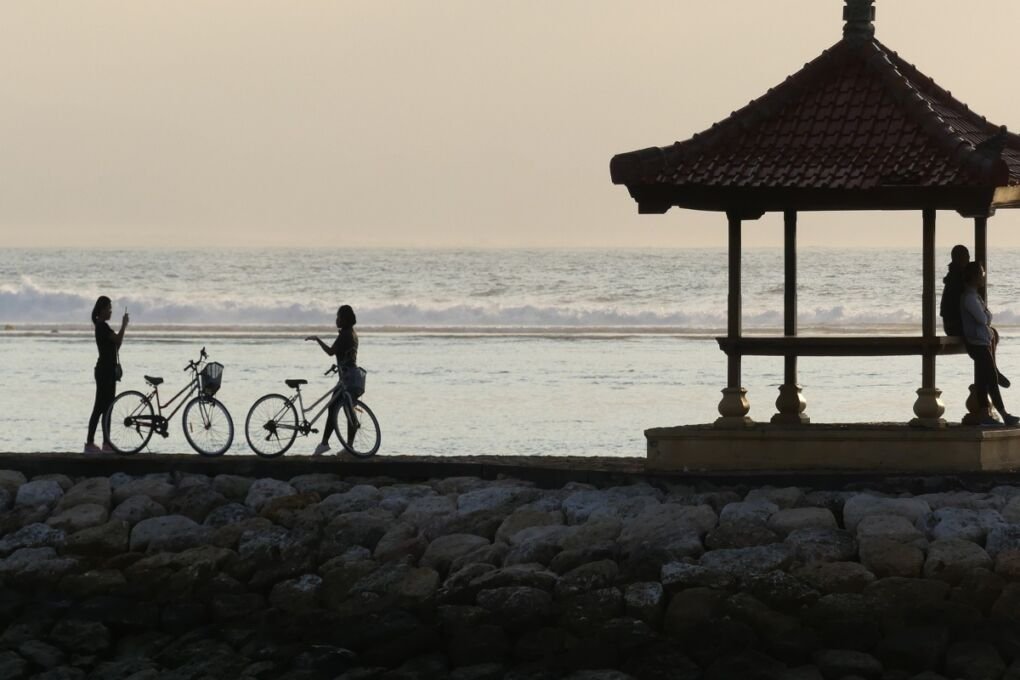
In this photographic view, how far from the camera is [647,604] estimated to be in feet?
42.7

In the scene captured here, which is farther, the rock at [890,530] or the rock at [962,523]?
the rock at [962,523]

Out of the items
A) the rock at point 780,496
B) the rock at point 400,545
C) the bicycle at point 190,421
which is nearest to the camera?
the rock at point 400,545

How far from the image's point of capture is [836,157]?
15375mm

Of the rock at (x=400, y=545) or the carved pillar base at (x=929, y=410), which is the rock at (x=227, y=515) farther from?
the carved pillar base at (x=929, y=410)

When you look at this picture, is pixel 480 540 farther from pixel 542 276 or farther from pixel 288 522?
pixel 542 276

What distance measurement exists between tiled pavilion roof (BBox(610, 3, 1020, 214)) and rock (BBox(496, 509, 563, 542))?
2.84 meters

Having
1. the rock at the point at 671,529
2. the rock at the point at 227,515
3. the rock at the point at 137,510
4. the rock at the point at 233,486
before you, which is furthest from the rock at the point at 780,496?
the rock at the point at 137,510

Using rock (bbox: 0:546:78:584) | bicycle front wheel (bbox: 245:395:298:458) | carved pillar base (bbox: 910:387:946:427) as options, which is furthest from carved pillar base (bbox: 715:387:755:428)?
rock (bbox: 0:546:78:584)

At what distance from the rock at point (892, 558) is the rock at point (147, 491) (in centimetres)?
581

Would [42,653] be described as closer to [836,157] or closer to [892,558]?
[892,558]

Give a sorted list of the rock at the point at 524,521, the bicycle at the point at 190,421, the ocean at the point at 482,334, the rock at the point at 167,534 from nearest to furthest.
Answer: the rock at the point at 524,521, the rock at the point at 167,534, the bicycle at the point at 190,421, the ocean at the point at 482,334

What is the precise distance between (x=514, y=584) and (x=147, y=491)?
3.88 metres

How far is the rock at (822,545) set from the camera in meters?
13.4

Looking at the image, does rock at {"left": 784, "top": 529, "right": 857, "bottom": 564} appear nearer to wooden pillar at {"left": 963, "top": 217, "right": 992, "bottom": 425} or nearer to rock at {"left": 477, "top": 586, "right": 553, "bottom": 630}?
rock at {"left": 477, "top": 586, "right": 553, "bottom": 630}
